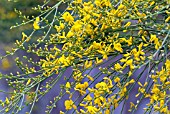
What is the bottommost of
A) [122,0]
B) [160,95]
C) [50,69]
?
[160,95]

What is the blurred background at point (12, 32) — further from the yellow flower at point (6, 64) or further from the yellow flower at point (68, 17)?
the yellow flower at point (68, 17)

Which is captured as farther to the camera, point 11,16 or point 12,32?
point 12,32

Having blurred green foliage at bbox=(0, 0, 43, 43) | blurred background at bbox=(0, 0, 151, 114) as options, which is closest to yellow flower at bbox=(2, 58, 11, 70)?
blurred background at bbox=(0, 0, 151, 114)

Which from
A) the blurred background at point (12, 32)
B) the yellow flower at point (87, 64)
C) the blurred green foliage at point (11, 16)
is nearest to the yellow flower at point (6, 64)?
the blurred background at point (12, 32)

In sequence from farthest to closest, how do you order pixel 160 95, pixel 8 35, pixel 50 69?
pixel 8 35
pixel 50 69
pixel 160 95

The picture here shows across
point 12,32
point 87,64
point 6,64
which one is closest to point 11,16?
point 12,32

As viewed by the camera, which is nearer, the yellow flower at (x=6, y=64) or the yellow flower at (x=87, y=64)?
the yellow flower at (x=87, y=64)

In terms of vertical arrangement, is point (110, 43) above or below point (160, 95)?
above

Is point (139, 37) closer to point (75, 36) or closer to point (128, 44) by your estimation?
point (128, 44)

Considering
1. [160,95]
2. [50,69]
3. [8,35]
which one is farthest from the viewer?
[8,35]

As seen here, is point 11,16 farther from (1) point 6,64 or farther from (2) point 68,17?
(2) point 68,17

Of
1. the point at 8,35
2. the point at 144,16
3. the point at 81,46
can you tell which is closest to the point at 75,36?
the point at 81,46
